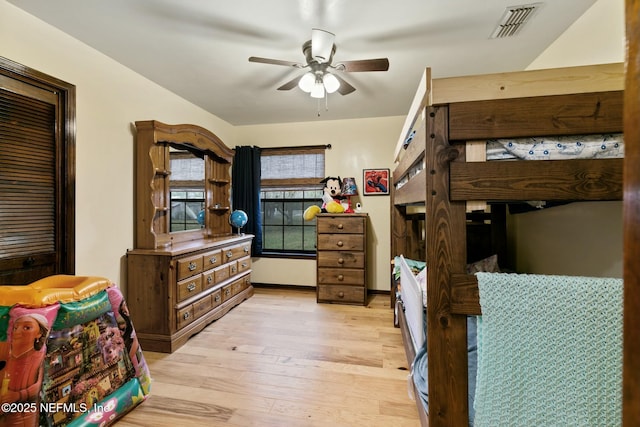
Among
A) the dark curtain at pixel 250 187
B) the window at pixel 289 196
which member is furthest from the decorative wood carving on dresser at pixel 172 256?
the window at pixel 289 196

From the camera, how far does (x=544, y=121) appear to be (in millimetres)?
979

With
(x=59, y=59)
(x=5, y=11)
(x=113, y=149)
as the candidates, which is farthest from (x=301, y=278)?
(x=5, y=11)

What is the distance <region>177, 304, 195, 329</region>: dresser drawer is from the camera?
92.1 inches

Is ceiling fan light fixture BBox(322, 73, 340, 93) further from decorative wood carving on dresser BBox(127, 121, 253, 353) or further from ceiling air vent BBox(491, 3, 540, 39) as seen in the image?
decorative wood carving on dresser BBox(127, 121, 253, 353)

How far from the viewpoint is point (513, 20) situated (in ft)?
5.85

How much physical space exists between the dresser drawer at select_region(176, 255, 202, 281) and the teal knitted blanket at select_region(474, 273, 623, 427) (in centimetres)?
228

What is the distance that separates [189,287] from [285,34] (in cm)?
227

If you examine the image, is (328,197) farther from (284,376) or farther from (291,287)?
(284,376)

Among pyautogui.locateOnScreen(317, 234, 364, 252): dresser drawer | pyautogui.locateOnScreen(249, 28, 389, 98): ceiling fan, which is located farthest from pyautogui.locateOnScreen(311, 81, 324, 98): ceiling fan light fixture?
pyautogui.locateOnScreen(317, 234, 364, 252): dresser drawer

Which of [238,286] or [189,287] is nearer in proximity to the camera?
[189,287]

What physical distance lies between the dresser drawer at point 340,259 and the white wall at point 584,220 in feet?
5.50

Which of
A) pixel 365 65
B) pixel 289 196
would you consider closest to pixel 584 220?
pixel 365 65

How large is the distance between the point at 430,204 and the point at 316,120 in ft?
10.4

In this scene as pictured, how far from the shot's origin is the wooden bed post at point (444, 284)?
1042 millimetres
